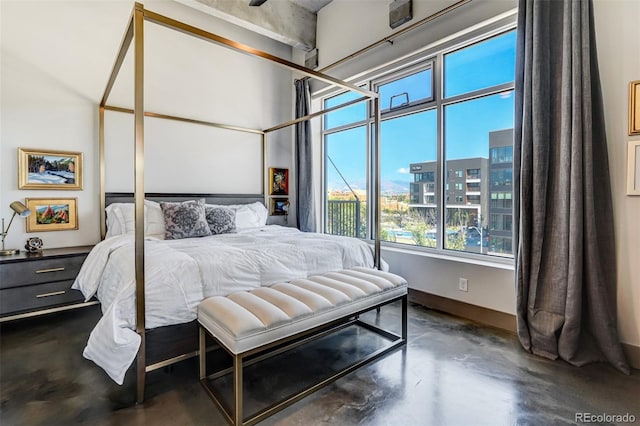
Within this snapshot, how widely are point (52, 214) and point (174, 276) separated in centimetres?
222

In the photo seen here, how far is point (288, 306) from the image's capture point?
1.70 meters

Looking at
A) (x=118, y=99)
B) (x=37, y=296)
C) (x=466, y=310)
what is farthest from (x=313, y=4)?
(x=37, y=296)

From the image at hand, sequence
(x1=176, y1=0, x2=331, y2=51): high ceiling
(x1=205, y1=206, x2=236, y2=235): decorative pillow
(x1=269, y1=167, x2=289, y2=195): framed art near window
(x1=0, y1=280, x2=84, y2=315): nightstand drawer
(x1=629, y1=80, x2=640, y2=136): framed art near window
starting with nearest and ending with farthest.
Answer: (x1=629, y1=80, x2=640, y2=136): framed art near window < (x1=0, y1=280, x2=84, y2=315): nightstand drawer < (x1=205, y1=206, x2=236, y2=235): decorative pillow < (x1=176, y1=0, x2=331, y2=51): high ceiling < (x1=269, y1=167, x2=289, y2=195): framed art near window

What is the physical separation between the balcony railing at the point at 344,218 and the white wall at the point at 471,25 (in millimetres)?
827

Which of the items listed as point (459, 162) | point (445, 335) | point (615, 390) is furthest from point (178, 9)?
point (615, 390)

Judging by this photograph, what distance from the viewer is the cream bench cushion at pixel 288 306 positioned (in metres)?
1.52

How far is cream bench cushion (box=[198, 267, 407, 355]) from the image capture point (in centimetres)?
152

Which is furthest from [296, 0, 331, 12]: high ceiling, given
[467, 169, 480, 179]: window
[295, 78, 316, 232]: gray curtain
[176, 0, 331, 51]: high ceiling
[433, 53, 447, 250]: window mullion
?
[467, 169, 480, 179]: window

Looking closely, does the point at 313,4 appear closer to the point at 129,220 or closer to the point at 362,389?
the point at 129,220

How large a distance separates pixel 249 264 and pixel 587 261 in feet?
7.24

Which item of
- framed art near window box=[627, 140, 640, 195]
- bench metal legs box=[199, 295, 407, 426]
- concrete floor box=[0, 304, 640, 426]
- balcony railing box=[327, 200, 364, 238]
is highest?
framed art near window box=[627, 140, 640, 195]

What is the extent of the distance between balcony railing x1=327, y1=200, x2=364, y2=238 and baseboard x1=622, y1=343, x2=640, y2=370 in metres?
2.65

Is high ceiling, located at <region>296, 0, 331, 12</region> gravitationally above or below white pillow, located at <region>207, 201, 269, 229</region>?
above

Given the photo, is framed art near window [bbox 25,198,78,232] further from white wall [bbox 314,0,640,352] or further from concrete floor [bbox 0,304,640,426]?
white wall [bbox 314,0,640,352]
